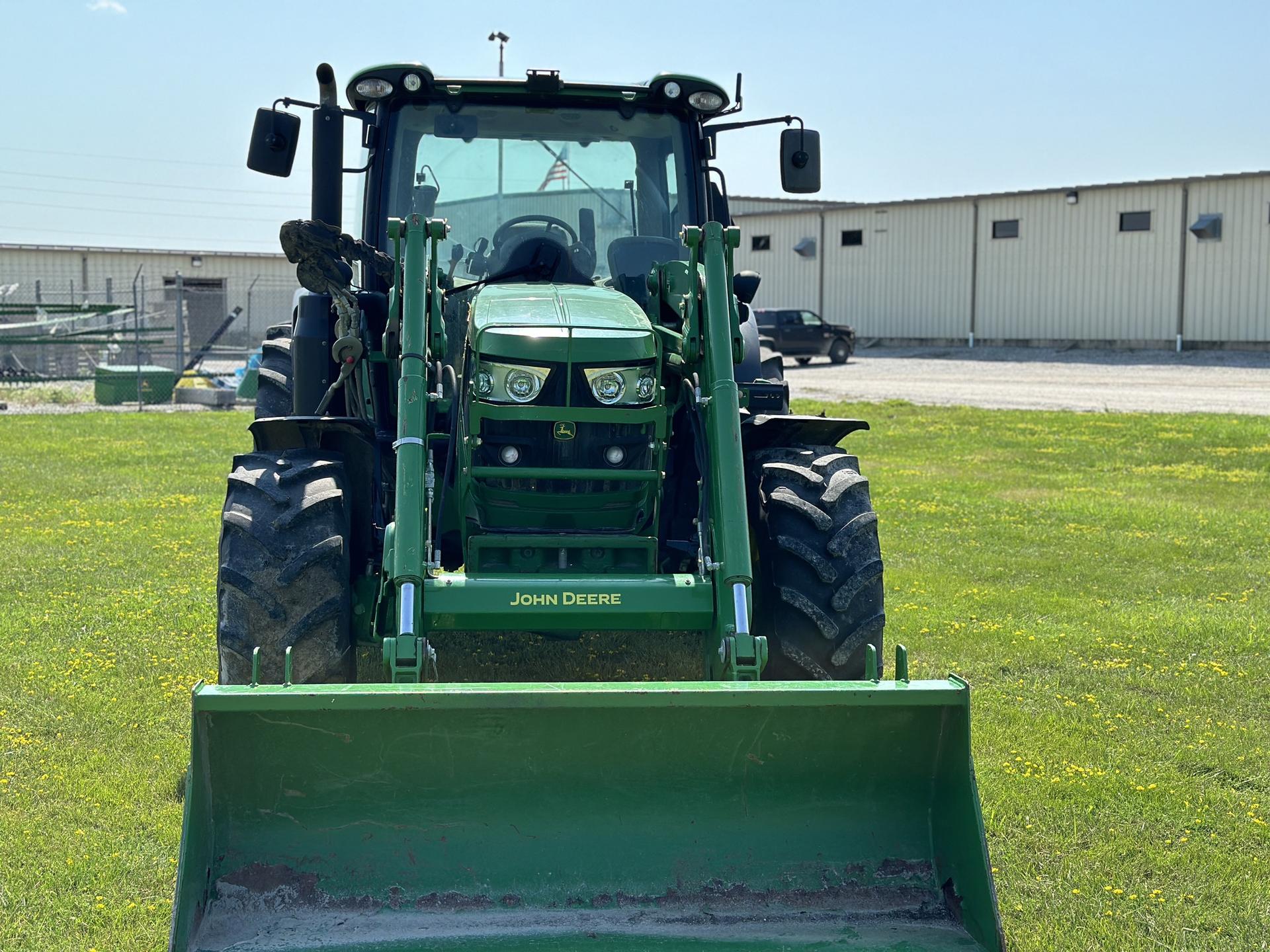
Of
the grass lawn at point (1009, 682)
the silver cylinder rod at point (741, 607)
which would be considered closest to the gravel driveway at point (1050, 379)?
the grass lawn at point (1009, 682)

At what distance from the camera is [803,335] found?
36.8m

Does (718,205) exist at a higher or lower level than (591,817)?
higher

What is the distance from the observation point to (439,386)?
5176 millimetres

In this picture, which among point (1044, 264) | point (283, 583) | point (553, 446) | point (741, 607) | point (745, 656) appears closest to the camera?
point (745, 656)

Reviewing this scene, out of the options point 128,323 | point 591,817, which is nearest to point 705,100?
point 591,817

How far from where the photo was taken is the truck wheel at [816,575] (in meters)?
4.85

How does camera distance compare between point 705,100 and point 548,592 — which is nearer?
point 548,592

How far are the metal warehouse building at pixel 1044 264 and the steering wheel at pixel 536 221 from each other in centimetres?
3262

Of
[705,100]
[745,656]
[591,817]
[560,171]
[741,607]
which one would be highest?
[705,100]

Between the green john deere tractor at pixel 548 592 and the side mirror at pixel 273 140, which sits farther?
the side mirror at pixel 273 140

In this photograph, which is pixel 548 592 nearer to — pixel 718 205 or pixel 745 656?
pixel 745 656

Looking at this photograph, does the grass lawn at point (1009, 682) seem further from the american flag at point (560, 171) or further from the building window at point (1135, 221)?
the building window at point (1135, 221)

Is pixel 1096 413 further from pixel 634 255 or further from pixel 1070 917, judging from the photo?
pixel 1070 917

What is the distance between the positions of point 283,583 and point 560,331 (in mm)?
1278
